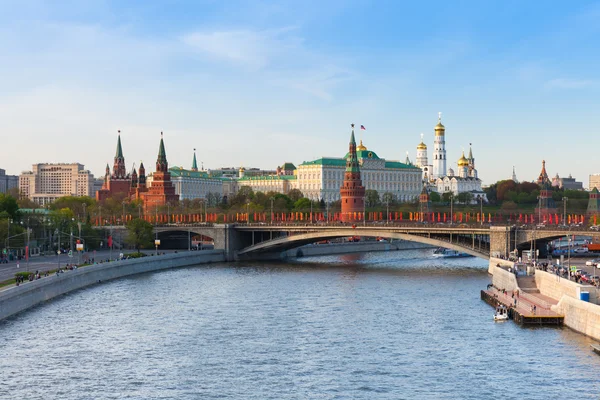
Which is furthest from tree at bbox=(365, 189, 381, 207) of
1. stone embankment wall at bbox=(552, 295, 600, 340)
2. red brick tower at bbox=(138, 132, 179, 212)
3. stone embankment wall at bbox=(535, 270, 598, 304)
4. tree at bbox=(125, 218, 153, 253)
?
stone embankment wall at bbox=(552, 295, 600, 340)

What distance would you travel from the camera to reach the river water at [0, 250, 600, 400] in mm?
38312

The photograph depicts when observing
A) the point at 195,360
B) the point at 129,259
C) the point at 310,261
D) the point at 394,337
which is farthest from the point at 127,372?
the point at 310,261

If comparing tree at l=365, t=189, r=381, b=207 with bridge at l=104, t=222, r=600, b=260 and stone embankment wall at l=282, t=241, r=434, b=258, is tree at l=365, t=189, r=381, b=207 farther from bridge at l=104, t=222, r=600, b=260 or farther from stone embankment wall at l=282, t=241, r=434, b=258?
bridge at l=104, t=222, r=600, b=260

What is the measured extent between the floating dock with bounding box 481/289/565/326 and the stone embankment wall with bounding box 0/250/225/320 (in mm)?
29048

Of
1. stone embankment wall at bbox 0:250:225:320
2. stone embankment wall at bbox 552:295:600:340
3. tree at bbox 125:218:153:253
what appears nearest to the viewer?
stone embankment wall at bbox 552:295:600:340

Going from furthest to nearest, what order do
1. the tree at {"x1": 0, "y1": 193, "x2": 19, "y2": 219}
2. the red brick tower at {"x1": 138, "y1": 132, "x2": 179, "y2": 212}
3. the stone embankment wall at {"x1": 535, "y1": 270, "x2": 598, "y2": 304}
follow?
the red brick tower at {"x1": 138, "y1": 132, "x2": 179, "y2": 212}, the tree at {"x1": 0, "y1": 193, "x2": 19, "y2": 219}, the stone embankment wall at {"x1": 535, "y1": 270, "x2": 598, "y2": 304}

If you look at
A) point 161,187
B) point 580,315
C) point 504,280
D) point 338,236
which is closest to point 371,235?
point 338,236

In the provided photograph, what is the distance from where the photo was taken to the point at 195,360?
43.8 metres

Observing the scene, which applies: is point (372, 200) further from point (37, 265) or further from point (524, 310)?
point (524, 310)

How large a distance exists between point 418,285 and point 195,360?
33590mm

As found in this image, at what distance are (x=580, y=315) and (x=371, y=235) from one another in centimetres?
5044

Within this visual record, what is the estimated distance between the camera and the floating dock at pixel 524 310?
5134cm

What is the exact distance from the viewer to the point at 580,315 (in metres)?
48.5

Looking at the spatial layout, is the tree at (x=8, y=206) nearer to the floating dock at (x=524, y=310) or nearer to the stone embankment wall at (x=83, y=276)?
the stone embankment wall at (x=83, y=276)
